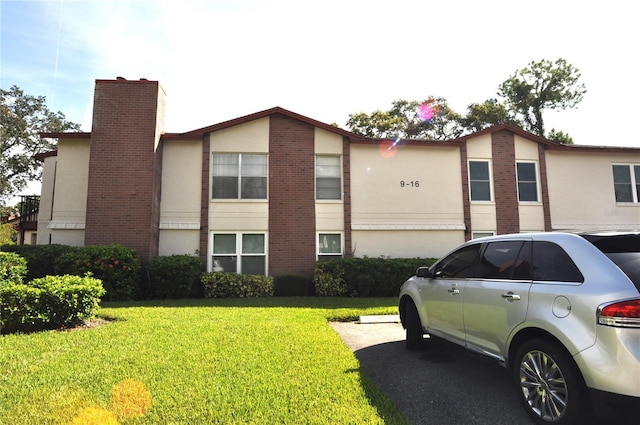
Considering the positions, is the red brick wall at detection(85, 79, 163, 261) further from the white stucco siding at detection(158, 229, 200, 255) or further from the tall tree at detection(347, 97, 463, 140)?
the tall tree at detection(347, 97, 463, 140)

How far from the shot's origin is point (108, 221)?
12.5 m

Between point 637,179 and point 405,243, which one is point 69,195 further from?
point 637,179

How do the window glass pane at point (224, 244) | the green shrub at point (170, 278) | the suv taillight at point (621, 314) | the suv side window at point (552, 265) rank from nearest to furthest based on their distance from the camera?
the suv taillight at point (621, 314)
the suv side window at point (552, 265)
the green shrub at point (170, 278)
the window glass pane at point (224, 244)

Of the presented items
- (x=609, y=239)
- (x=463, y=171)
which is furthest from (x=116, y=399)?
(x=463, y=171)

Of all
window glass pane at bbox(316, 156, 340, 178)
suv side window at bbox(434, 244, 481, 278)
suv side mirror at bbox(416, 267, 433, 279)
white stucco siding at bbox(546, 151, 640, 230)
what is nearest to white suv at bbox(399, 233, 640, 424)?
suv side window at bbox(434, 244, 481, 278)

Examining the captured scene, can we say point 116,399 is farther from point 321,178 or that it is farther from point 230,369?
point 321,178

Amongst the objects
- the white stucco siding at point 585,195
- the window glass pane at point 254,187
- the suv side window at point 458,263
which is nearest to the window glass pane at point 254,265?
the window glass pane at point 254,187

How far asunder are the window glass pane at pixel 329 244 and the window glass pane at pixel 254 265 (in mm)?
2156

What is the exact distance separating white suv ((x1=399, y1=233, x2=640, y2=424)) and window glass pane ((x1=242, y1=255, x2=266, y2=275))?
947cm

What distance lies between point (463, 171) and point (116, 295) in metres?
13.0

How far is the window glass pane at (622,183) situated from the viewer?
15.5 metres

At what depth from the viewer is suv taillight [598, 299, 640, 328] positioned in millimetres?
2725

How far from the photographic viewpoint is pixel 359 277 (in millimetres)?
12523

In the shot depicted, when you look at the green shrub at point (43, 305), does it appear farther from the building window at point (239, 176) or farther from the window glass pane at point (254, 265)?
the building window at point (239, 176)
